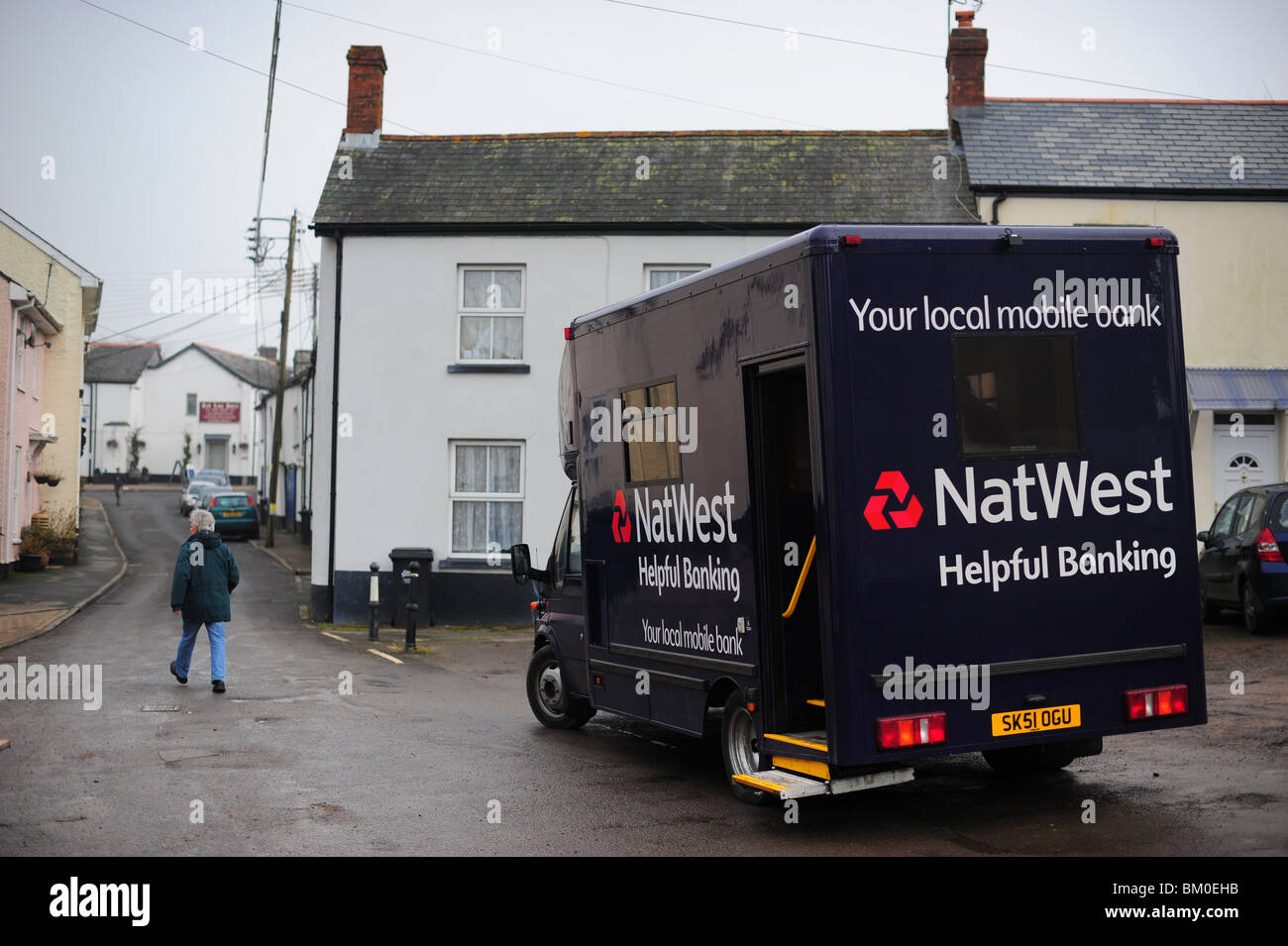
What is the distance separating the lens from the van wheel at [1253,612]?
15.1 m

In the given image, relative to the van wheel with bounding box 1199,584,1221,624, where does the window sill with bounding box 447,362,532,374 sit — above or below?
above

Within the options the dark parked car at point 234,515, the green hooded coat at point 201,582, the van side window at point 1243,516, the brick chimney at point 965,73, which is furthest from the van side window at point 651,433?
the dark parked car at point 234,515

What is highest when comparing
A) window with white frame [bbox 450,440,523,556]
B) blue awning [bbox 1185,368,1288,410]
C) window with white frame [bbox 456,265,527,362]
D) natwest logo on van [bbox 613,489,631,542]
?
window with white frame [bbox 456,265,527,362]

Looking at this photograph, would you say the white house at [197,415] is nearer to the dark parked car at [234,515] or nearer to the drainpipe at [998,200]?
the dark parked car at [234,515]

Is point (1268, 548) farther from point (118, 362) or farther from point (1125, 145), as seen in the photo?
point (118, 362)

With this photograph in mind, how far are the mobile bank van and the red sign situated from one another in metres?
78.4

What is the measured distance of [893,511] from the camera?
267 inches

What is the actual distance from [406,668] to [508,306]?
313 inches

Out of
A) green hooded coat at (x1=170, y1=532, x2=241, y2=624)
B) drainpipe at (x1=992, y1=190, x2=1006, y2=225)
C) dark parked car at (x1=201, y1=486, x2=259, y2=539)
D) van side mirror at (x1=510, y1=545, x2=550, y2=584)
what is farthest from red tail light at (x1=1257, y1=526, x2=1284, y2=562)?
dark parked car at (x1=201, y1=486, x2=259, y2=539)

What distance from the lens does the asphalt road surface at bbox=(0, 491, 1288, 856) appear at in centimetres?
701

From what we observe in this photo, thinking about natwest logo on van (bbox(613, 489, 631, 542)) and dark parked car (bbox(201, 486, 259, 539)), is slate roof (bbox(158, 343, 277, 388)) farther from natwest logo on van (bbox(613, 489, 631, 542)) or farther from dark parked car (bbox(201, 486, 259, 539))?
natwest logo on van (bbox(613, 489, 631, 542))

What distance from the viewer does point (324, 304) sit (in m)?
21.7
